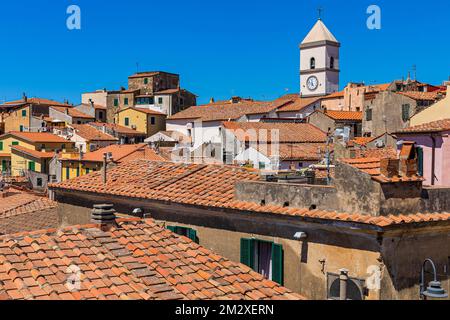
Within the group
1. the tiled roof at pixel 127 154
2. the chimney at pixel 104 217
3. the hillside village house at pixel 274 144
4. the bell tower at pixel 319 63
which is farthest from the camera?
the bell tower at pixel 319 63

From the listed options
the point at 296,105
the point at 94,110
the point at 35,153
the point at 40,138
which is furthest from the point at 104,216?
the point at 94,110

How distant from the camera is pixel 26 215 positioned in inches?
920

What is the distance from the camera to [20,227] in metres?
21.9

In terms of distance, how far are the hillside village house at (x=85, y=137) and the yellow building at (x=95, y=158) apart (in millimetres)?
7904

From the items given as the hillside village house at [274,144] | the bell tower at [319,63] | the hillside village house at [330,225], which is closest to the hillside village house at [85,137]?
the hillside village house at [274,144]

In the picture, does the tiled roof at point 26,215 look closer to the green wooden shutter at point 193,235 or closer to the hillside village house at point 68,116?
the green wooden shutter at point 193,235

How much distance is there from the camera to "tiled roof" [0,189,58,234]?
21.8 meters

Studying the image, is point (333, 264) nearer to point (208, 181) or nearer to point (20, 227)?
point (208, 181)

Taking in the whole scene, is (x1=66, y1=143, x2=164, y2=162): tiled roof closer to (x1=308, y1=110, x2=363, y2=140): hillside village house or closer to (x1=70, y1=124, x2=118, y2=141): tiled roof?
(x1=70, y1=124, x2=118, y2=141): tiled roof

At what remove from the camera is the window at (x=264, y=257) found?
12062 millimetres

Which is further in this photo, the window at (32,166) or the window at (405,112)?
the window at (32,166)

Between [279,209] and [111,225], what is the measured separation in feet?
11.0

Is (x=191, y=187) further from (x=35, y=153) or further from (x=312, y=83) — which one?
(x=312, y=83)

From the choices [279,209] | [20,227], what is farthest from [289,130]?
[279,209]
